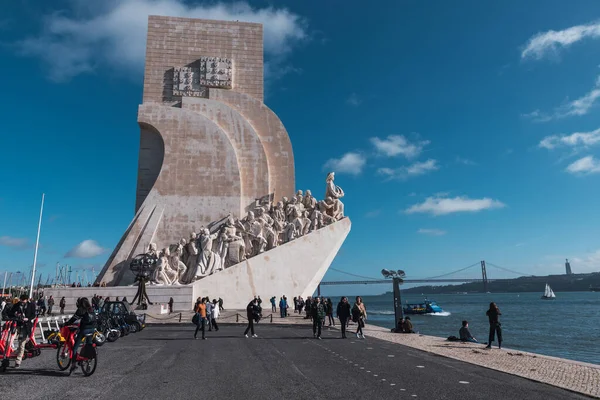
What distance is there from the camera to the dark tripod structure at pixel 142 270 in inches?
541

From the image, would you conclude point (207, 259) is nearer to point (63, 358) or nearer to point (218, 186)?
point (218, 186)

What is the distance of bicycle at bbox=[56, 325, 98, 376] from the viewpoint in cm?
470

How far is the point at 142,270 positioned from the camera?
14836mm

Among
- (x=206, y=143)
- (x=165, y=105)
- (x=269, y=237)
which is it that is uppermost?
(x=165, y=105)

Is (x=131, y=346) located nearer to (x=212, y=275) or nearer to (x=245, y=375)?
(x=245, y=375)

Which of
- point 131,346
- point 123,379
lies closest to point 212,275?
point 131,346

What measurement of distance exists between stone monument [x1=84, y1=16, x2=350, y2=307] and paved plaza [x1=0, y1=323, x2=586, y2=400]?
8.66 metres

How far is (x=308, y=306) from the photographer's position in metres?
13.1

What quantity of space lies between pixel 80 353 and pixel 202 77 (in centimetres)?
1769

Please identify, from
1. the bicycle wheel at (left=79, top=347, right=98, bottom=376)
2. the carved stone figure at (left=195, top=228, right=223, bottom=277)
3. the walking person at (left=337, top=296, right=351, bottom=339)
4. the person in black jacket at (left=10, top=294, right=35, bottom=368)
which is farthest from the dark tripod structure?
the bicycle wheel at (left=79, top=347, right=98, bottom=376)

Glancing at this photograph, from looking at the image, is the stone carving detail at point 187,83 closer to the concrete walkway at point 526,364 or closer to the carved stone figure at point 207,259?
the carved stone figure at point 207,259

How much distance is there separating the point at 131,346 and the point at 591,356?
12383 mm

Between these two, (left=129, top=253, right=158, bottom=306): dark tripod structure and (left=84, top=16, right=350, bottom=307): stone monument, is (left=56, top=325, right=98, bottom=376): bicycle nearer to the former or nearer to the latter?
(left=129, top=253, right=158, bottom=306): dark tripod structure

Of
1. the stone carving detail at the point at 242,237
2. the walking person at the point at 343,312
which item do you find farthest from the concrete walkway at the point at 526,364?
the stone carving detail at the point at 242,237
